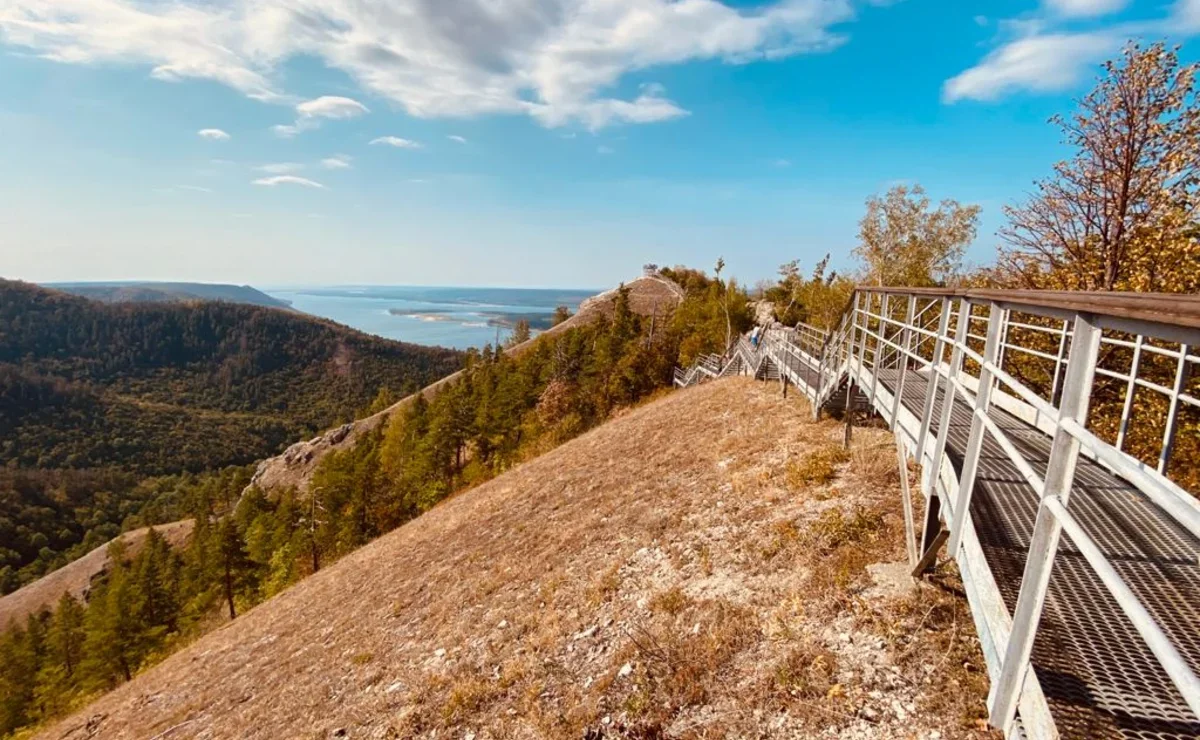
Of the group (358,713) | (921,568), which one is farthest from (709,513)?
(358,713)

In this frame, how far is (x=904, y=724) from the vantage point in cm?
480

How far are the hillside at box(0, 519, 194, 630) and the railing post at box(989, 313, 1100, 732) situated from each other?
313ft

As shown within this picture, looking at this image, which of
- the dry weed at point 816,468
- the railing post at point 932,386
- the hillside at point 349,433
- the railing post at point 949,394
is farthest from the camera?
the hillside at point 349,433

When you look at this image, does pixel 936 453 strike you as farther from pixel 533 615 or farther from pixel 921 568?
pixel 533 615

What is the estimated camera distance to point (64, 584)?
80188mm

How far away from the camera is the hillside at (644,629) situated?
5.58 meters

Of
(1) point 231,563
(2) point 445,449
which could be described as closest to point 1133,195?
(2) point 445,449

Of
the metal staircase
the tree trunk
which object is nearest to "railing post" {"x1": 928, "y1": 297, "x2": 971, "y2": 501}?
the metal staircase

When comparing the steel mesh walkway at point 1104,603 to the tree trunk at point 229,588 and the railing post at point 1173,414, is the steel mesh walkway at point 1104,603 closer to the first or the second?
the railing post at point 1173,414

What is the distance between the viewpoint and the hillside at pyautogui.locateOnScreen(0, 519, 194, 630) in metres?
76.5

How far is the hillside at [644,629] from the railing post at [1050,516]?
239cm

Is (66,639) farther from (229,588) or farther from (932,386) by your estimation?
(932,386)

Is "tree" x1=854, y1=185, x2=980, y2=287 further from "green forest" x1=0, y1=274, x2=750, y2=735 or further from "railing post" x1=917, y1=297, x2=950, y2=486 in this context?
"railing post" x1=917, y1=297, x2=950, y2=486

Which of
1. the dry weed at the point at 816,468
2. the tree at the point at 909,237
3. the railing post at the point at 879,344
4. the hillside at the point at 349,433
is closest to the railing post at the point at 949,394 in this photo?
the railing post at the point at 879,344
